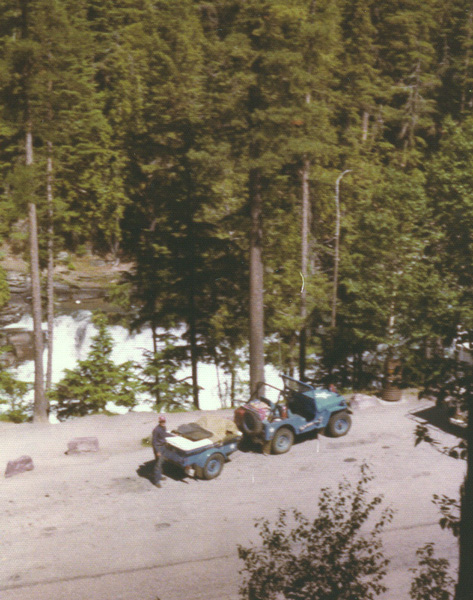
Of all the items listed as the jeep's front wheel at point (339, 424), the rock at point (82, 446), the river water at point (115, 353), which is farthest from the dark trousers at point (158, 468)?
the river water at point (115, 353)

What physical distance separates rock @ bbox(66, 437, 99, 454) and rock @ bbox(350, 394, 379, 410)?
826 cm

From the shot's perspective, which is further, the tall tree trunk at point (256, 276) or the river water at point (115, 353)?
the river water at point (115, 353)

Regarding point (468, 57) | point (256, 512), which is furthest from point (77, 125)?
point (468, 57)

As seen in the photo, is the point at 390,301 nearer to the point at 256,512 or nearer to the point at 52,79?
the point at 256,512

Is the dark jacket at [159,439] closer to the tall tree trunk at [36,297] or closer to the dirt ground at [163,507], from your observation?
the dirt ground at [163,507]

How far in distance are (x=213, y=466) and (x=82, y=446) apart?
3985mm

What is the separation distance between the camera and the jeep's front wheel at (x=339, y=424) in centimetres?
1664

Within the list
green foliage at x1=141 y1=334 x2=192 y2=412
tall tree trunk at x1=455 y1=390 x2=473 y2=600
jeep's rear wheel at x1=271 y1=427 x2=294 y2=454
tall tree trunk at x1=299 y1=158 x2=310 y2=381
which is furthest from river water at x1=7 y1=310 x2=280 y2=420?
tall tree trunk at x1=455 y1=390 x2=473 y2=600

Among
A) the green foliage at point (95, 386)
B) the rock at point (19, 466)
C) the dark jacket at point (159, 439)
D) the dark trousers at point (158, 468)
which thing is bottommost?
the green foliage at point (95, 386)

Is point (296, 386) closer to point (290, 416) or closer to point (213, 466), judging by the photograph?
point (290, 416)

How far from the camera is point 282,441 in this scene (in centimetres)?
1562

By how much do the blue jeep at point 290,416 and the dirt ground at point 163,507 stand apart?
396 millimetres

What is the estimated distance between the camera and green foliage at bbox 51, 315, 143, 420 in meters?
21.5

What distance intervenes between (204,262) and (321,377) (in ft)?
22.2
